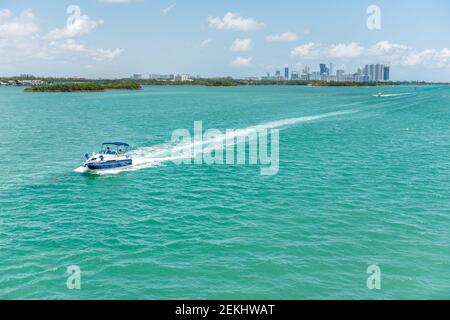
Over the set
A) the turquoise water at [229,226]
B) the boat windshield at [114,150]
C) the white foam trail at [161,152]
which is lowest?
the turquoise water at [229,226]

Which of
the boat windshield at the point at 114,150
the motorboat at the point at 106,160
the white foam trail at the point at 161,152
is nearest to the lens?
the motorboat at the point at 106,160

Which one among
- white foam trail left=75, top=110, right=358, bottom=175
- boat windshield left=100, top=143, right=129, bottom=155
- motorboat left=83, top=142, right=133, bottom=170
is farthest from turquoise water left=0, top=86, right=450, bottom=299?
boat windshield left=100, top=143, right=129, bottom=155

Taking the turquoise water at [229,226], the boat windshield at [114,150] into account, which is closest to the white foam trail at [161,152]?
the turquoise water at [229,226]

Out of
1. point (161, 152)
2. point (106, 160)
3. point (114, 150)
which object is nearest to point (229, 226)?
point (106, 160)

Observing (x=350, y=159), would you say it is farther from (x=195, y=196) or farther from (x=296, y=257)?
(x=296, y=257)

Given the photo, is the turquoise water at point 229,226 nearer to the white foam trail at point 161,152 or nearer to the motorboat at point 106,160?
the white foam trail at point 161,152

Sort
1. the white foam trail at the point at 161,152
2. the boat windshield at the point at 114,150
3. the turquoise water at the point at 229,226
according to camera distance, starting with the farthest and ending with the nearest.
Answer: the boat windshield at the point at 114,150 < the white foam trail at the point at 161,152 < the turquoise water at the point at 229,226

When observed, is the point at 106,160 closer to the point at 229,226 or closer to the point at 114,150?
the point at 114,150
